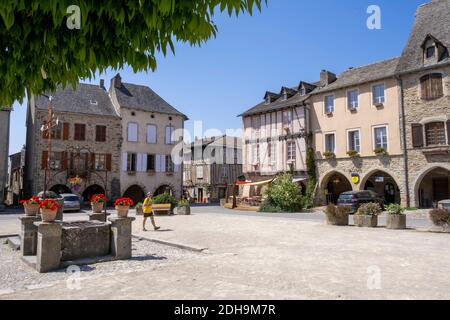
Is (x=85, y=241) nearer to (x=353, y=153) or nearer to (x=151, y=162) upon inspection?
(x=353, y=153)

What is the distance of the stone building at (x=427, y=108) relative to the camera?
21.5 meters

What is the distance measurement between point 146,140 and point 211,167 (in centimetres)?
1212

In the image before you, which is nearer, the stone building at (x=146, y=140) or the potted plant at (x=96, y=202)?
the potted plant at (x=96, y=202)

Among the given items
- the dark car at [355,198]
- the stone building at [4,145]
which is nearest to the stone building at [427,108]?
the dark car at [355,198]

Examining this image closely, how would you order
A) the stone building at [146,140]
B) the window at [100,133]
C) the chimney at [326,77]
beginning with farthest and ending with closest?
the stone building at [146,140] < the window at [100,133] < the chimney at [326,77]

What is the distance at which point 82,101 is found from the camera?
33031 millimetres

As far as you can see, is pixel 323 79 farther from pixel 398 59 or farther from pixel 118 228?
pixel 118 228

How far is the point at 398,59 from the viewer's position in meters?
25.6

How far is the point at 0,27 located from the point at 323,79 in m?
28.9

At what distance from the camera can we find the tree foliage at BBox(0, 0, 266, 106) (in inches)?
112

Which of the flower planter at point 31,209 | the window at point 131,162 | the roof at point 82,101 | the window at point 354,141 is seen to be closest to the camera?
the flower planter at point 31,209

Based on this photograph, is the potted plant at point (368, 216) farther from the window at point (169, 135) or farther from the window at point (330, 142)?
the window at point (169, 135)

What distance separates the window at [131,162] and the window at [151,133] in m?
2.18
